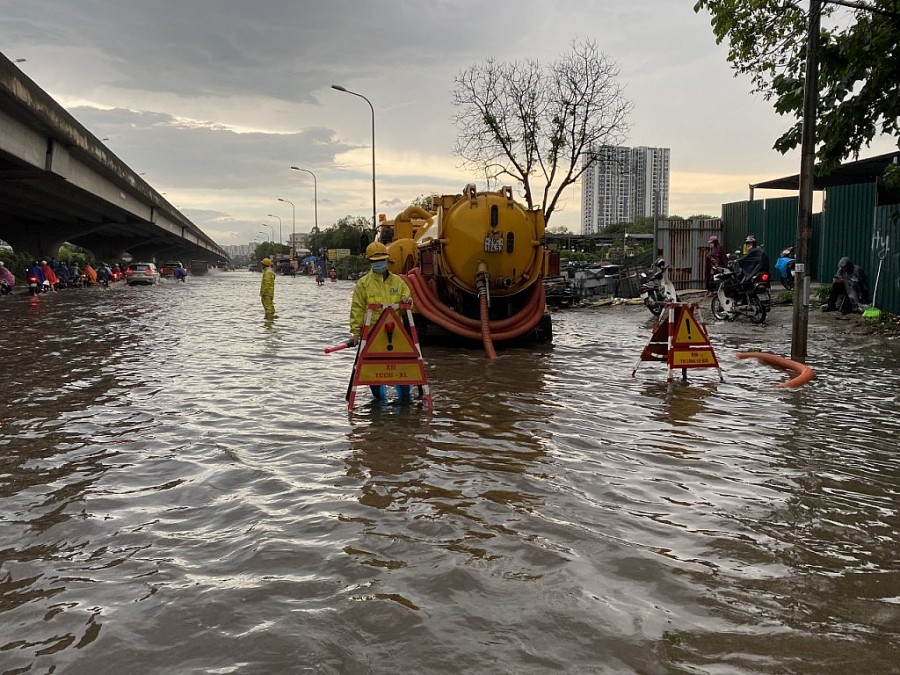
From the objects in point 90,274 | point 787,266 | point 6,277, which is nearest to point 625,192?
point 90,274

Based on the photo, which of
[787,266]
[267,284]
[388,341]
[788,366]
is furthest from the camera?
[787,266]

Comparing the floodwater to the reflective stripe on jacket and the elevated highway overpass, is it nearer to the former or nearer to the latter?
the reflective stripe on jacket

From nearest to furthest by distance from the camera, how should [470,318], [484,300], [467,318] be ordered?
[484,300]
[467,318]
[470,318]

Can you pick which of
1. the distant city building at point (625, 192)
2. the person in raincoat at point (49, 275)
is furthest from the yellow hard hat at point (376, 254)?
the distant city building at point (625, 192)

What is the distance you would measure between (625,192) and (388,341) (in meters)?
106

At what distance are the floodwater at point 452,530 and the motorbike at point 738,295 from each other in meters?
7.21

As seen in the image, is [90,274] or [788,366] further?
[90,274]

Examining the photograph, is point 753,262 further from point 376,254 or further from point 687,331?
point 376,254

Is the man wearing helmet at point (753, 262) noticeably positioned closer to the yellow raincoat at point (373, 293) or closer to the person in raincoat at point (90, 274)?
the yellow raincoat at point (373, 293)

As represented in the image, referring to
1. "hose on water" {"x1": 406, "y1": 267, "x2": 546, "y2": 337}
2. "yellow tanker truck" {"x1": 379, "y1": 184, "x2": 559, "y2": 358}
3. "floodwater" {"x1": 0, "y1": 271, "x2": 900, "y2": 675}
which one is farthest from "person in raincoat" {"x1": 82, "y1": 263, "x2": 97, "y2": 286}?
"floodwater" {"x1": 0, "y1": 271, "x2": 900, "y2": 675}

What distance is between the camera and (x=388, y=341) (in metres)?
7.09

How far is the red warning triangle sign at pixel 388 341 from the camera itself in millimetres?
7059

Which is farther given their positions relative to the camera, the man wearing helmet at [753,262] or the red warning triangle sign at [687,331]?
the man wearing helmet at [753,262]

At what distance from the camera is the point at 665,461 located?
5285mm
